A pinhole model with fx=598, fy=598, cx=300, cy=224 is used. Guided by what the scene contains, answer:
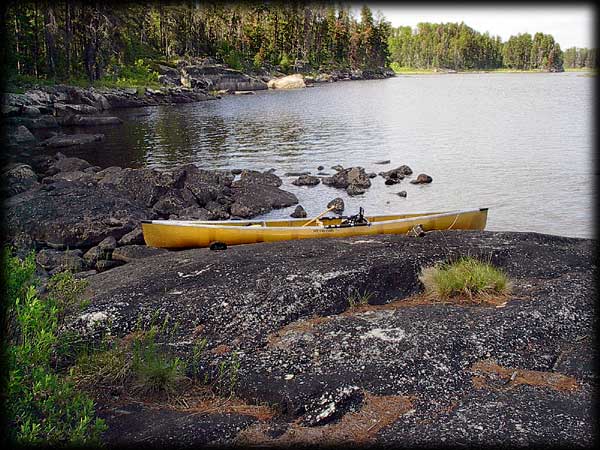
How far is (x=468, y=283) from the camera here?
28.7 ft

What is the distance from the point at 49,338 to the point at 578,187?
823 inches

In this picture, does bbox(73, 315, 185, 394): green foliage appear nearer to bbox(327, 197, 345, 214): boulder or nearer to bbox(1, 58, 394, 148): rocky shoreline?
bbox(327, 197, 345, 214): boulder

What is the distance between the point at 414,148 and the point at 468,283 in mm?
23939

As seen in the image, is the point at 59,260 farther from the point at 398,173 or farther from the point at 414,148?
the point at 414,148

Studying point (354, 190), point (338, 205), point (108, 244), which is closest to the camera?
point (108, 244)

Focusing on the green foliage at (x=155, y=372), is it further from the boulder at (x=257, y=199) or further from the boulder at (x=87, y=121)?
the boulder at (x=87, y=121)

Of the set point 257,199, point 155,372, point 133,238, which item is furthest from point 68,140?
point 155,372

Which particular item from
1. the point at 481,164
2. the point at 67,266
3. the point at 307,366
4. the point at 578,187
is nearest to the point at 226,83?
the point at 481,164

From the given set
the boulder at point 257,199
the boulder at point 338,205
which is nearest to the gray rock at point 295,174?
the boulder at point 257,199

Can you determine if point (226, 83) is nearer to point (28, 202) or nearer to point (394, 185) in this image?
point (394, 185)

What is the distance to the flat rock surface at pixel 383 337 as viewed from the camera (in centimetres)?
560

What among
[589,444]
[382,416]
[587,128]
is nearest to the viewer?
[589,444]

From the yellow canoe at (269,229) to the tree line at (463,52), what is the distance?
14790cm

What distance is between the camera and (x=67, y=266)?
1278 cm
